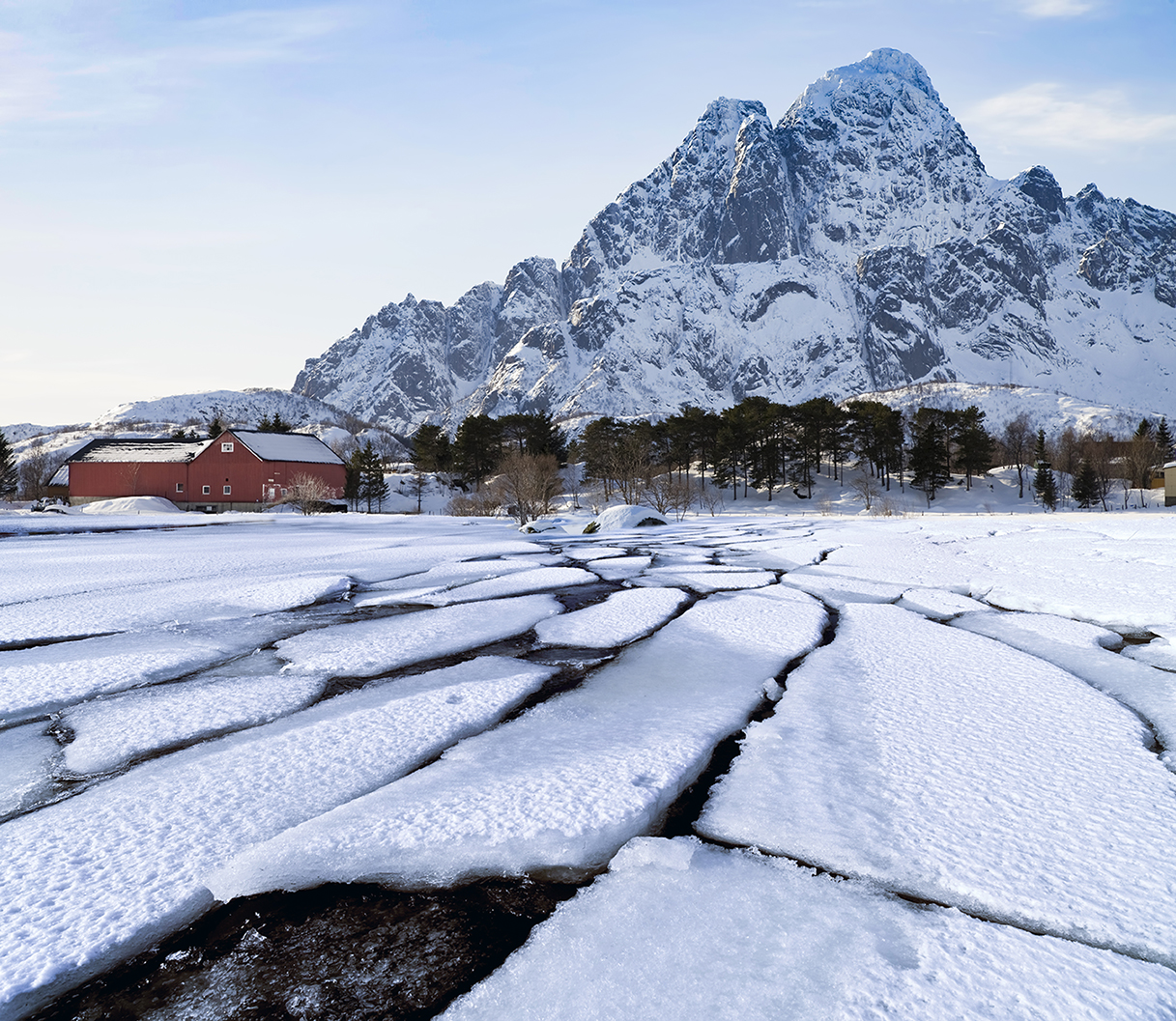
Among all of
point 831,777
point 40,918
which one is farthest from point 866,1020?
point 40,918

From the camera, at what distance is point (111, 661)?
3.61 meters

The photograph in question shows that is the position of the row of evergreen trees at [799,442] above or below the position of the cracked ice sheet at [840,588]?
above

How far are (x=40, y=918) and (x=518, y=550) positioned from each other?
878 cm

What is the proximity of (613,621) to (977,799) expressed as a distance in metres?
2.94

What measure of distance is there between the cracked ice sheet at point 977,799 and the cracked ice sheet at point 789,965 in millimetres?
117

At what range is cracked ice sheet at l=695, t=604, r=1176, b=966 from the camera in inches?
61.1

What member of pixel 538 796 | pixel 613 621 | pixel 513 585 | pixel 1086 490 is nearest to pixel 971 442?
pixel 1086 490

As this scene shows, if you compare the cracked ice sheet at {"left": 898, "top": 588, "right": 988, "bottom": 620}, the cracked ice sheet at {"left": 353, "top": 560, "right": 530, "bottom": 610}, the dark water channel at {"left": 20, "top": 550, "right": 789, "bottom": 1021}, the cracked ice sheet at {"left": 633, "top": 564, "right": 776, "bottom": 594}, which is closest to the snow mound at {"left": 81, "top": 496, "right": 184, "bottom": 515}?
the cracked ice sheet at {"left": 353, "top": 560, "right": 530, "bottom": 610}

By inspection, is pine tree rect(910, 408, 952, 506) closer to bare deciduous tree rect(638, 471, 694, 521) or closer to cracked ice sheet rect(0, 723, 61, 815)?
bare deciduous tree rect(638, 471, 694, 521)

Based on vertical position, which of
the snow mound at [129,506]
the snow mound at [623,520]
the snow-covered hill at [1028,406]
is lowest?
the snow mound at [129,506]

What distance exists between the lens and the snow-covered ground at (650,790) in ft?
4.42

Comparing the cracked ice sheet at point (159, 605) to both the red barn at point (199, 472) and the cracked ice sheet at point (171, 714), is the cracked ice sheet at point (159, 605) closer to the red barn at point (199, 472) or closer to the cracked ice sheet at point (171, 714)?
the cracked ice sheet at point (171, 714)

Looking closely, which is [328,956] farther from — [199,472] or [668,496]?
[199,472]

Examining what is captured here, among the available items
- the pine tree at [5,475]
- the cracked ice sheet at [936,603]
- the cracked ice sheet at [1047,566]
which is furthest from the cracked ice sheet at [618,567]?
the pine tree at [5,475]
